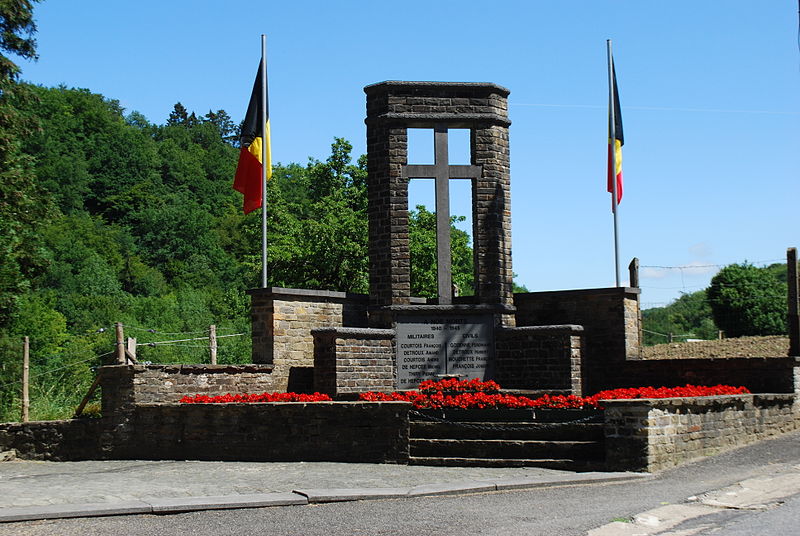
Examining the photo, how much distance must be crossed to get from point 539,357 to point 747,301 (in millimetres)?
25211

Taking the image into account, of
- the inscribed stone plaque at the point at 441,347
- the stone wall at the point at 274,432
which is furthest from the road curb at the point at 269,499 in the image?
the inscribed stone plaque at the point at 441,347

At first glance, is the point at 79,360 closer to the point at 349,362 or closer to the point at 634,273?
the point at 634,273

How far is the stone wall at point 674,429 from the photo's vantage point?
11859mm

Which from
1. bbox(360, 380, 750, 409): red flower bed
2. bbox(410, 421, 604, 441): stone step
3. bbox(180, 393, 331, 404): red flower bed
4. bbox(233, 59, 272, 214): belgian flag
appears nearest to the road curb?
bbox(410, 421, 604, 441): stone step

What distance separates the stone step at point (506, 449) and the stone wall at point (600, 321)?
198 inches

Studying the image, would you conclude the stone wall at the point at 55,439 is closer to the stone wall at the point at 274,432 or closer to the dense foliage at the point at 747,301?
the stone wall at the point at 274,432

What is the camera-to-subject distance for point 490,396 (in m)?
14.0

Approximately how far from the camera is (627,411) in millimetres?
12008

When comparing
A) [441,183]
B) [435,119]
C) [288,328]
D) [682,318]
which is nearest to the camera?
[288,328]

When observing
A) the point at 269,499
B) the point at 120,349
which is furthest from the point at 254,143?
the point at 269,499

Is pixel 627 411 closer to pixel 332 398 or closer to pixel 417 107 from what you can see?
pixel 332 398

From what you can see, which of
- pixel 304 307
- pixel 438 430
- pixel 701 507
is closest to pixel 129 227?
pixel 304 307

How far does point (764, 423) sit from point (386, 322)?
21.7 ft

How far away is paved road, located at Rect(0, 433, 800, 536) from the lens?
329 inches
